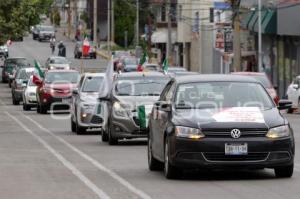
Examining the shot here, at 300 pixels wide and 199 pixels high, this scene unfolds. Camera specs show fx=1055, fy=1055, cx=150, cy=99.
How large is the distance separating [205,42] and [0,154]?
214 feet

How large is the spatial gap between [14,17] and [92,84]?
33.4 meters

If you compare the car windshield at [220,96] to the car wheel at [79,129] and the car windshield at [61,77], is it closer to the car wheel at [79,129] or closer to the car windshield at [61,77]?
the car wheel at [79,129]

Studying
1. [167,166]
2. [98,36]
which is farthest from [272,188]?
[98,36]

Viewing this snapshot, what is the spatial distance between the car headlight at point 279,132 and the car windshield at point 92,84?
1514 centimetres

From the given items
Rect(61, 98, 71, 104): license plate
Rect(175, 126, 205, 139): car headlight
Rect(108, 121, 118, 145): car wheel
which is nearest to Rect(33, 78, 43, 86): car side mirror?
Rect(61, 98, 71, 104): license plate

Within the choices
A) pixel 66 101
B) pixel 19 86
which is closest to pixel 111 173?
pixel 66 101

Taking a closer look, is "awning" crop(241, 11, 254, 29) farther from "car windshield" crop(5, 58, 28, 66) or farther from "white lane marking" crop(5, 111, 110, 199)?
"white lane marking" crop(5, 111, 110, 199)

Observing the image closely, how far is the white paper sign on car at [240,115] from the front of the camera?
1485cm

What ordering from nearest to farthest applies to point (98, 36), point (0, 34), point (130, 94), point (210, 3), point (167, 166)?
point (167, 166) < point (130, 94) < point (0, 34) < point (210, 3) < point (98, 36)

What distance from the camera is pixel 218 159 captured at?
14.8 meters

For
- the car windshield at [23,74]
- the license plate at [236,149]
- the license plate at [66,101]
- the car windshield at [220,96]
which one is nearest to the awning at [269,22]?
the car windshield at [23,74]

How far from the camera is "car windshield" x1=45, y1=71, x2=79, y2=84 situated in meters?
40.7

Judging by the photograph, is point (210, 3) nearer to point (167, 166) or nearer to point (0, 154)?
point (0, 154)

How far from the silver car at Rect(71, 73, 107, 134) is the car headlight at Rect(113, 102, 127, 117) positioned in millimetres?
3488
